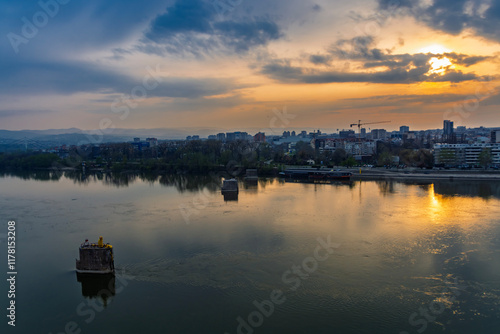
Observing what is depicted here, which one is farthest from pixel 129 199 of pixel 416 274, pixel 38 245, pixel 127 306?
pixel 416 274

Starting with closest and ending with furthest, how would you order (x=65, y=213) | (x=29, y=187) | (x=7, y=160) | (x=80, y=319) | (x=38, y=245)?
(x=80, y=319) → (x=38, y=245) → (x=65, y=213) → (x=29, y=187) → (x=7, y=160)

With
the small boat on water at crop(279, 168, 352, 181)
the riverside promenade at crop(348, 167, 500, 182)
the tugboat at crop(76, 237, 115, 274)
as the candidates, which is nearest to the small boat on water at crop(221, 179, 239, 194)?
the small boat on water at crop(279, 168, 352, 181)

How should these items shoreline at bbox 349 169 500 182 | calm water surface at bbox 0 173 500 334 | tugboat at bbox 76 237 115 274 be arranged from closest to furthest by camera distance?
calm water surface at bbox 0 173 500 334, tugboat at bbox 76 237 115 274, shoreline at bbox 349 169 500 182

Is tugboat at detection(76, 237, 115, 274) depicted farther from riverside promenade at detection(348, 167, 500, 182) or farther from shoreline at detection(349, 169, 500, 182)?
riverside promenade at detection(348, 167, 500, 182)

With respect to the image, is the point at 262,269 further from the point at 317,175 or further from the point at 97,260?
the point at 317,175

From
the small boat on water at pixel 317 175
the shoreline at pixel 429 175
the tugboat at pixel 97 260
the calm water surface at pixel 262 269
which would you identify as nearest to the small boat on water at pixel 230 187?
the calm water surface at pixel 262 269

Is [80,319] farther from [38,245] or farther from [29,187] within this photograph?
[29,187]

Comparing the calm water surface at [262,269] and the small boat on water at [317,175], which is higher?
the small boat on water at [317,175]

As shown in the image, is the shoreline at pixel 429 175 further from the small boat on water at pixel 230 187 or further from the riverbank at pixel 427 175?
the small boat on water at pixel 230 187
